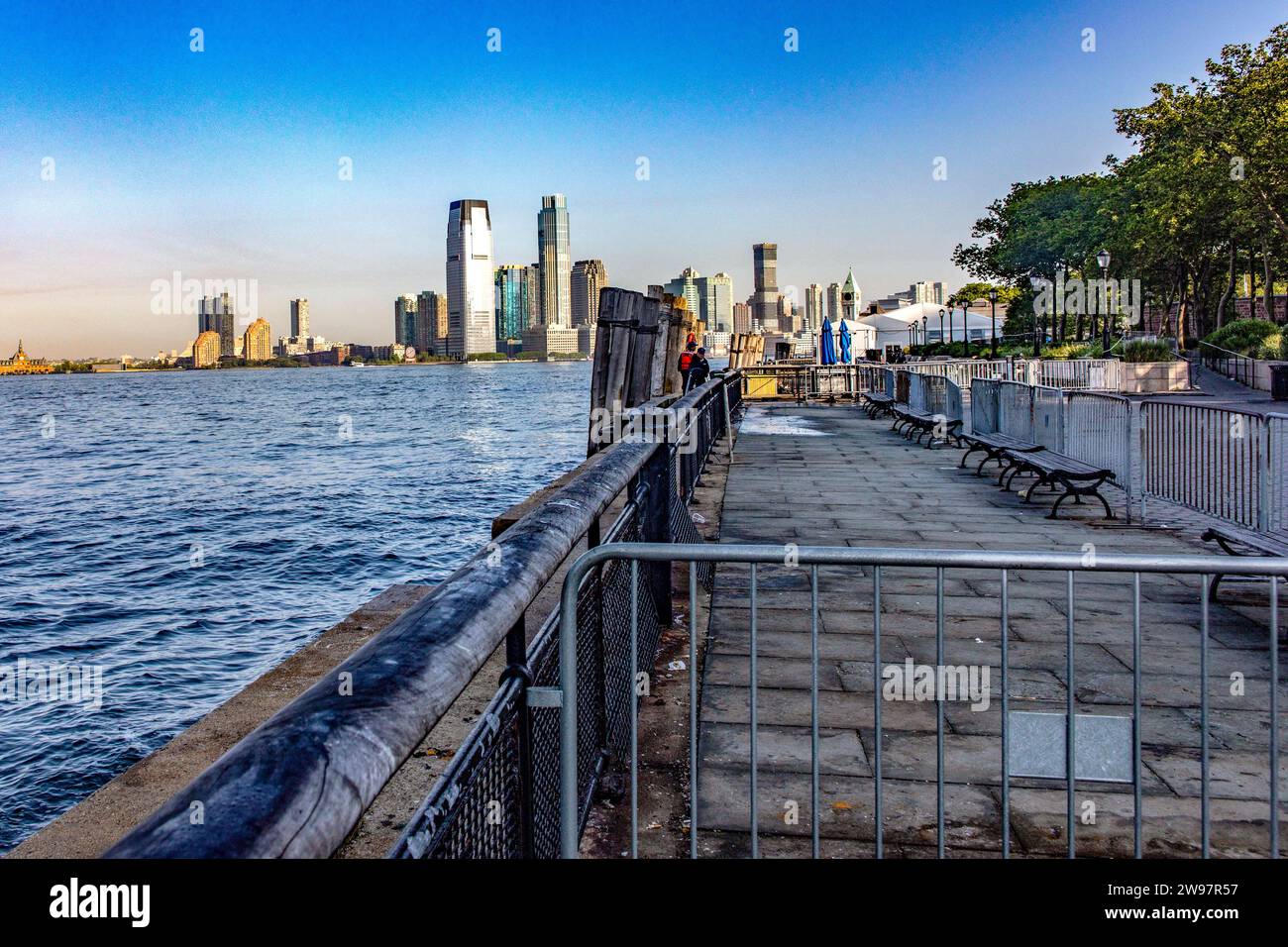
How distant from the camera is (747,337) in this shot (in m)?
34.8

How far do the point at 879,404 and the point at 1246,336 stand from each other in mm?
18461

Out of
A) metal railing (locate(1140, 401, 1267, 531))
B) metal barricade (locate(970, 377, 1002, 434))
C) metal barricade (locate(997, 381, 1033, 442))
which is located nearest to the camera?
metal railing (locate(1140, 401, 1267, 531))

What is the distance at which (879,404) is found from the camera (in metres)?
24.4

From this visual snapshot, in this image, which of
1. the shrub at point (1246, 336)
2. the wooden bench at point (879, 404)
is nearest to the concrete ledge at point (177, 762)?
the wooden bench at point (879, 404)

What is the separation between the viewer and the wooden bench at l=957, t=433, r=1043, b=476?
12.3 m

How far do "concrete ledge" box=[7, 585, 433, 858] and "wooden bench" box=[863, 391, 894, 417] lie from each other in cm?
1823

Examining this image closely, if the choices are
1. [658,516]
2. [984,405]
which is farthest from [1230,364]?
[658,516]

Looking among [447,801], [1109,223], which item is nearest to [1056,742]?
[447,801]

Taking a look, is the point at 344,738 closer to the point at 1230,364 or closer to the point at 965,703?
the point at 965,703
